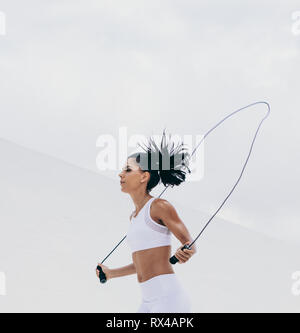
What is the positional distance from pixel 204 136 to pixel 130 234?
966 mm

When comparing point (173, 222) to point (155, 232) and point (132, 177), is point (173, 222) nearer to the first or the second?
point (155, 232)

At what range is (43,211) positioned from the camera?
10688 millimetres

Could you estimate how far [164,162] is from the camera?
14.8ft

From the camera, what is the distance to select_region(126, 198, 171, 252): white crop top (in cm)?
413

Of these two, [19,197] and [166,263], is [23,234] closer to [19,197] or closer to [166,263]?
[19,197]

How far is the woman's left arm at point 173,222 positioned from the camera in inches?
156

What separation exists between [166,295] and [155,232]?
1.47ft

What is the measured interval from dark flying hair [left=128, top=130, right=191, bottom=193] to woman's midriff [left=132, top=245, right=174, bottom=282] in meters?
0.51
